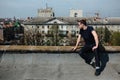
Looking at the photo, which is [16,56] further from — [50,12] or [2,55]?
[50,12]

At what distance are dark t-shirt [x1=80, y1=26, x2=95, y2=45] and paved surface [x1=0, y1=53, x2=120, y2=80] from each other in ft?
1.79

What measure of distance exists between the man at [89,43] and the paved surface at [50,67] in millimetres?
133

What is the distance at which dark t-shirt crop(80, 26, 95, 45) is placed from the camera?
24.3 feet

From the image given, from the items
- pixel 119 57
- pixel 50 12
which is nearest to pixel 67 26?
pixel 50 12

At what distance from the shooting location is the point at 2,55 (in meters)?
8.05

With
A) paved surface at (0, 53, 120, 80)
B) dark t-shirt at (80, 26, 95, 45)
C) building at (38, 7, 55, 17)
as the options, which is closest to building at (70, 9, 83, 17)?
building at (38, 7, 55, 17)

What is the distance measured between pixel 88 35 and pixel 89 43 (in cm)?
23

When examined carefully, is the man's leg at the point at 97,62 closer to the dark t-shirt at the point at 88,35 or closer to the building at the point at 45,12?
the dark t-shirt at the point at 88,35

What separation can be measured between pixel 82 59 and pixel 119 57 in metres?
0.91

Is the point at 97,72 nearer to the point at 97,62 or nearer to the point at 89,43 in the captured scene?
the point at 97,62

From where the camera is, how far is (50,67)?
7652 millimetres

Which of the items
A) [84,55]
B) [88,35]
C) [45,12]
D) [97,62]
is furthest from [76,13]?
[97,62]

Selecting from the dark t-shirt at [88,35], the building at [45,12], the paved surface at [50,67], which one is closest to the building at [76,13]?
the building at [45,12]

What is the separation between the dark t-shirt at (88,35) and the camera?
7.39 m
